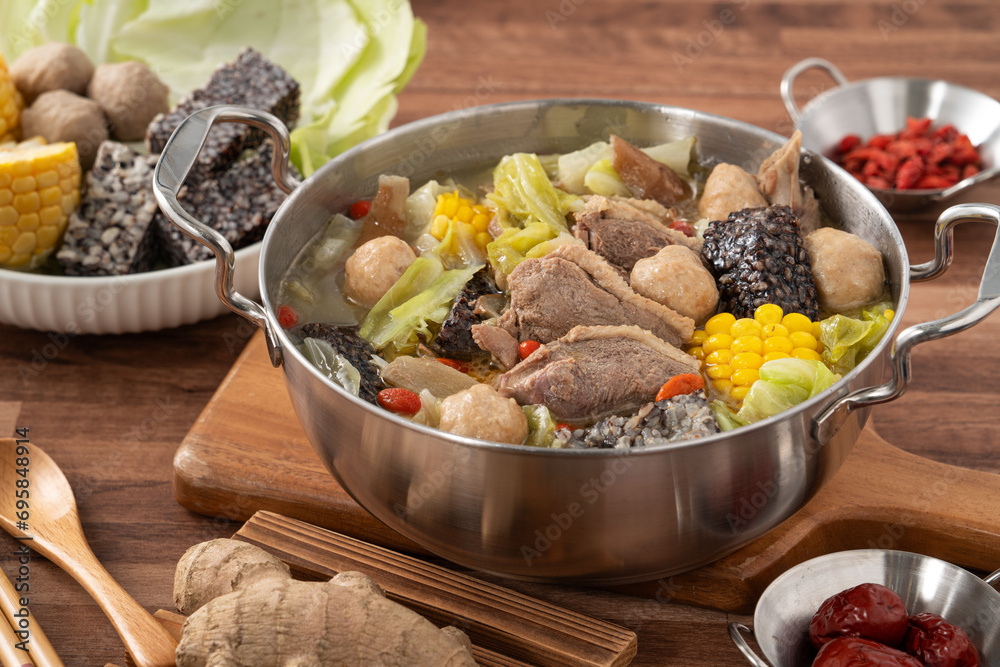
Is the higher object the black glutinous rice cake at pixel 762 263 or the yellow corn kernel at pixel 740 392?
the black glutinous rice cake at pixel 762 263

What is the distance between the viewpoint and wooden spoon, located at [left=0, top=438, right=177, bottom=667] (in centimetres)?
227

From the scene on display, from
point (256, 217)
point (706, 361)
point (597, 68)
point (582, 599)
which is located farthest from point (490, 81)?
point (582, 599)

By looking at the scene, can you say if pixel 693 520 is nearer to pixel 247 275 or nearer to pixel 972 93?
pixel 247 275

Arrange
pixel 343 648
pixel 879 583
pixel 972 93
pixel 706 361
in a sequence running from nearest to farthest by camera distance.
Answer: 1. pixel 343 648
2. pixel 879 583
3. pixel 706 361
4. pixel 972 93

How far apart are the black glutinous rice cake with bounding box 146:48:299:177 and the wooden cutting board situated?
1232mm

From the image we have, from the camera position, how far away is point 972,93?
4.32 metres

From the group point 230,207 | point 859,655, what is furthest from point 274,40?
point 859,655

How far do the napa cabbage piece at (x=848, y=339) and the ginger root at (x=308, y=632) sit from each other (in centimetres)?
129

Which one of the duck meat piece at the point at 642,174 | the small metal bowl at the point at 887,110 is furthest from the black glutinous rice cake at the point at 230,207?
the small metal bowl at the point at 887,110

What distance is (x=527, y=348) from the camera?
2.60 meters

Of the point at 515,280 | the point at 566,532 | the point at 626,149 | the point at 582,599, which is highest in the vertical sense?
the point at 626,149

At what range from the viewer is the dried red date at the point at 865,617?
2121 mm

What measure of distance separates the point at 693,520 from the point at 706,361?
0.61m

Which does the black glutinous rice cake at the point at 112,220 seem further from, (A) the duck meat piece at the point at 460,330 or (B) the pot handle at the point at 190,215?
(A) the duck meat piece at the point at 460,330
